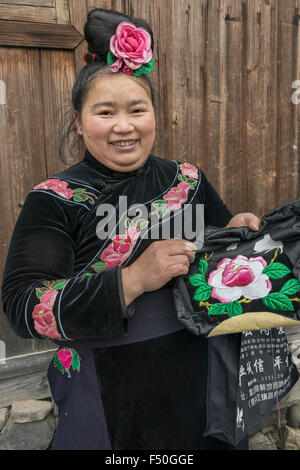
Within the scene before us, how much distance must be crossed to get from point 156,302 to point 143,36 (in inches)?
36.1

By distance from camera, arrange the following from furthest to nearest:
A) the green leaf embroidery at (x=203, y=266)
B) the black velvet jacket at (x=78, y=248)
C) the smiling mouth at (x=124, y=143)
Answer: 1. the smiling mouth at (x=124, y=143)
2. the green leaf embroidery at (x=203, y=266)
3. the black velvet jacket at (x=78, y=248)

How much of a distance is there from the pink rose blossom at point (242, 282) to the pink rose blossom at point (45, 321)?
1.65 ft

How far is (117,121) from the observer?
4.32 ft

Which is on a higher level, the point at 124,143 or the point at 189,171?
the point at 124,143

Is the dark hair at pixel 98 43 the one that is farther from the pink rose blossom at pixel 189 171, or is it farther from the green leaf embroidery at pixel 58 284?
the green leaf embroidery at pixel 58 284

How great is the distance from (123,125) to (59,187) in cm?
31

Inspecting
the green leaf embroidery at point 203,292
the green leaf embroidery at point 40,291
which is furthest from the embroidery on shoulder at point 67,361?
the green leaf embroidery at point 203,292

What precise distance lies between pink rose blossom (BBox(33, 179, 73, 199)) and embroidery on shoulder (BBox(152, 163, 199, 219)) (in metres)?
0.32

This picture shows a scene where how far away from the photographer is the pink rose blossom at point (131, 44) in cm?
129

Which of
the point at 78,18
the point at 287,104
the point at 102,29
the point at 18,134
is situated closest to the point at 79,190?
the point at 102,29

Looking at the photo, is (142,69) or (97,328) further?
(142,69)

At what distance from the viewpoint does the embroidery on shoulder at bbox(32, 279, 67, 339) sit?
1.16m

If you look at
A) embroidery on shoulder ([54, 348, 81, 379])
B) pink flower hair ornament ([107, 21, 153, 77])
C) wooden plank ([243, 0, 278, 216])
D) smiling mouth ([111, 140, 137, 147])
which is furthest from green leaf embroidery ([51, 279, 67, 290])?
wooden plank ([243, 0, 278, 216])

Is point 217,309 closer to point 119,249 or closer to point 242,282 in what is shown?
point 242,282
